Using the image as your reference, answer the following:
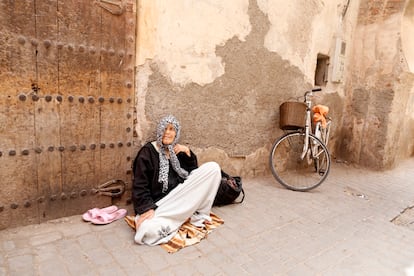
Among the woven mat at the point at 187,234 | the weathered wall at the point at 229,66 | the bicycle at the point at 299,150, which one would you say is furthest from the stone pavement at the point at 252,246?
the weathered wall at the point at 229,66

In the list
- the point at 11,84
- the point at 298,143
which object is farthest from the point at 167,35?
the point at 298,143

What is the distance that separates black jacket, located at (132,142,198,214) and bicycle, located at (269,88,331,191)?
165 centimetres

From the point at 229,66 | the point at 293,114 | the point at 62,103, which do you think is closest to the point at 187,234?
the point at 62,103

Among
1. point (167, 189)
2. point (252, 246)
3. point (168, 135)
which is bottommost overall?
point (252, 246)

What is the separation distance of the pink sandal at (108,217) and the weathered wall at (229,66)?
684 mm

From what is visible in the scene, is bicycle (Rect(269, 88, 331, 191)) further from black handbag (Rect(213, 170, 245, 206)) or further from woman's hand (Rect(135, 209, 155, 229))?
woman's hand (Rect(135, 209, 155, 229))

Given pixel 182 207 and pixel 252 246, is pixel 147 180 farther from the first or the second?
pixel 252 246

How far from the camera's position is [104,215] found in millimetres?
2400

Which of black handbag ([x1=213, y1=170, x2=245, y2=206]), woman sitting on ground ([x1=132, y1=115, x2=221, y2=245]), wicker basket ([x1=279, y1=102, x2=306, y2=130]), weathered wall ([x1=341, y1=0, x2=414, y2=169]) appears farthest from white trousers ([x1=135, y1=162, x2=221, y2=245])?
weathered wall ([x1=341, y1=0, x2=414, y2=169])

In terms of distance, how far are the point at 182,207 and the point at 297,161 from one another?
261 centimetres

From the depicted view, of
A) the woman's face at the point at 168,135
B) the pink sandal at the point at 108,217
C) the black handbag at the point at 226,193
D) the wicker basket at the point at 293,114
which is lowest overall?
the pink sandal at the point at 108,217

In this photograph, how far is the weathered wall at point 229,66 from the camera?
2654 millimetres

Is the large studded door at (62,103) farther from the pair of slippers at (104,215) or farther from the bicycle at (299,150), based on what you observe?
the bicycle at (299,150)

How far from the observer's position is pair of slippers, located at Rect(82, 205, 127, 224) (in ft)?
7.71
